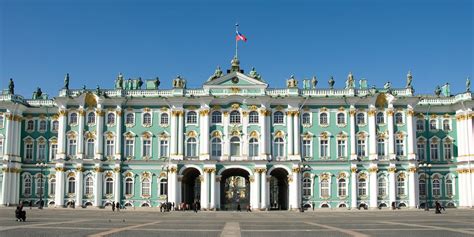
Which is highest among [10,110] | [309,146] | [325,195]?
[10,110]

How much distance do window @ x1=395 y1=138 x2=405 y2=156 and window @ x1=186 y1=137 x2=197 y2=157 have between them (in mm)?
26870

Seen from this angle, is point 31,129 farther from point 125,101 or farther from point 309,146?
point 309,146

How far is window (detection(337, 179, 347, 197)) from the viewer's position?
3105 inches

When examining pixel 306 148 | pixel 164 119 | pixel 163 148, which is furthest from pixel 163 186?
pixel 306 148

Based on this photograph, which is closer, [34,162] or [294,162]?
[294,162]

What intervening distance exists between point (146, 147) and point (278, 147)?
17.8 metres

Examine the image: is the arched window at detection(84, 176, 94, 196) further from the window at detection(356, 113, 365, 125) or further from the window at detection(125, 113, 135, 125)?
the window at detection(356, 113, 365, 125)

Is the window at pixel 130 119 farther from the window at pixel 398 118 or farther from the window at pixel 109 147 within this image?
the window at pixel 398 118

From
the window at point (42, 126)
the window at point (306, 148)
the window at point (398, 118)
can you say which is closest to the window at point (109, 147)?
the window at point (42, 126)

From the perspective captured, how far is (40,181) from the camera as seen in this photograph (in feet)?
270

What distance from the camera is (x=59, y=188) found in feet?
261

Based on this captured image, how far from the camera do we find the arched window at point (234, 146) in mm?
79500

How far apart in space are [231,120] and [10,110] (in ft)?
101

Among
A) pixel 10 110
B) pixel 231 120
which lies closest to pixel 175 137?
pixel 231 120
